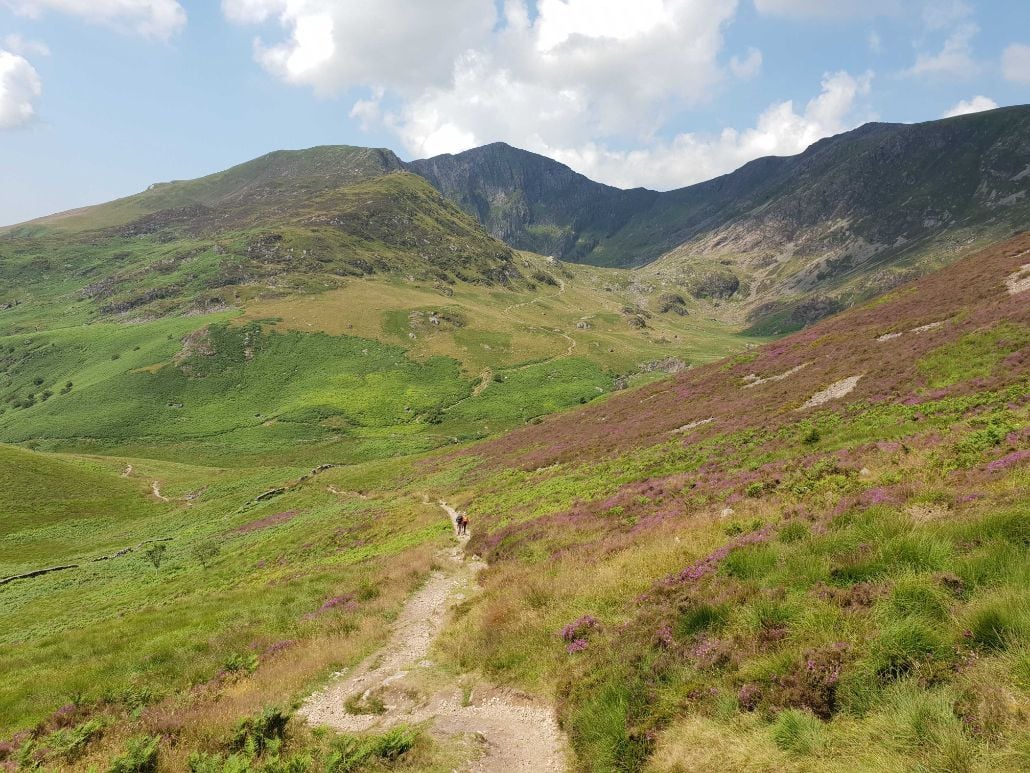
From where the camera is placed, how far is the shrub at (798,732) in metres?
6.32

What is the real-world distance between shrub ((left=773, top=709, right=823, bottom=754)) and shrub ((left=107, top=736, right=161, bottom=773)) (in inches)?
428

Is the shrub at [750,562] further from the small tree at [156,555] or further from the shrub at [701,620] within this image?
the small tree at [156,555]

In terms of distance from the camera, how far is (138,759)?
29.8 feet

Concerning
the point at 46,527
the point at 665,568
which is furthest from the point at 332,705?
the point at 46,527

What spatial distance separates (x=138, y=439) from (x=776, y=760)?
5011 inches

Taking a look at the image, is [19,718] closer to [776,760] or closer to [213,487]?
[776,760]

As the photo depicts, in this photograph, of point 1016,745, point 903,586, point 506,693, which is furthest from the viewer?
point 506,693

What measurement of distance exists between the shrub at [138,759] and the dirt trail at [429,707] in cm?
353

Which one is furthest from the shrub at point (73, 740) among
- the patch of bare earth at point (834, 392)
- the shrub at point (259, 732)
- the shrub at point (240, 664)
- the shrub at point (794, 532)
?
the patch of bare earth at point (834, 392)

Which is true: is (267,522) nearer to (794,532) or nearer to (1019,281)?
(794,532)

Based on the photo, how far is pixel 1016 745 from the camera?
4.96 metres

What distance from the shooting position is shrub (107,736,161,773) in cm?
895

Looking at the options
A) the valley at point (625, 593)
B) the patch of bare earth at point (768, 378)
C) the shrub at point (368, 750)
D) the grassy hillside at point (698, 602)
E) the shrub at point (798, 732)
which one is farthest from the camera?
the patch of bare earth at point (768, 378)

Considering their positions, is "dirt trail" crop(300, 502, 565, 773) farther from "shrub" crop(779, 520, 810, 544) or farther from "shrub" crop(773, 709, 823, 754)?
"shrub" crop(779, 520, 810, 544)
